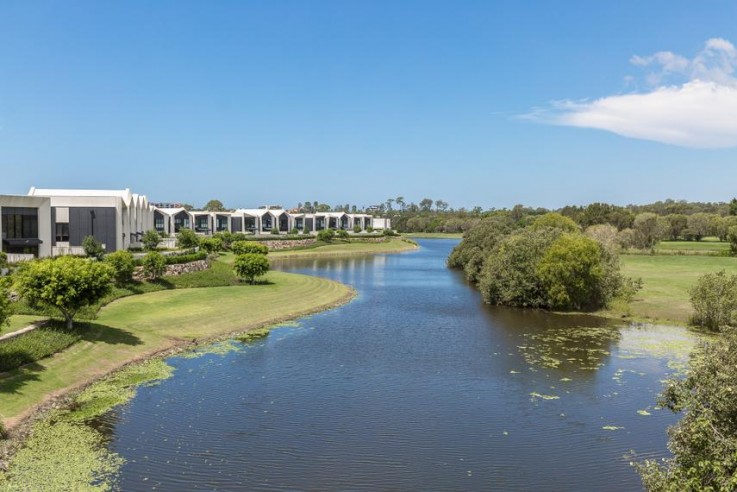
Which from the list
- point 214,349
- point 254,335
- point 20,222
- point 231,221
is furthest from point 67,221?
point 231,221

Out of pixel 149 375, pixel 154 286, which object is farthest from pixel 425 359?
pixel 154 286

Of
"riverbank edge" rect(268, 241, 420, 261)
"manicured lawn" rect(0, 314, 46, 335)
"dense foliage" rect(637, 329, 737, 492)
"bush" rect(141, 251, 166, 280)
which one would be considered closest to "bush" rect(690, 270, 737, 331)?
"dense foliage" rect(637, 329, 737, 492)

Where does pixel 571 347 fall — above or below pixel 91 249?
below

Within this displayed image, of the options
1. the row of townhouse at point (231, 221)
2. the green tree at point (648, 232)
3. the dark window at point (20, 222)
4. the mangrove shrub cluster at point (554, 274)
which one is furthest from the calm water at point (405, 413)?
the row of townhouse at point (231, 221)

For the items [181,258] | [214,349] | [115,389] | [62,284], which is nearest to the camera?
[115,389]

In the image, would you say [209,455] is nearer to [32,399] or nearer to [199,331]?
[32,399]

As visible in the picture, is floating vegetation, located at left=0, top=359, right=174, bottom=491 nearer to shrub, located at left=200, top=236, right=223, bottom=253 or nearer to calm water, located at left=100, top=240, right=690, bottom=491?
calm water, located at left=100, top=240, right=690, bottom=491

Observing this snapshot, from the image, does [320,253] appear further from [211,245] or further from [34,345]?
[34,345]
